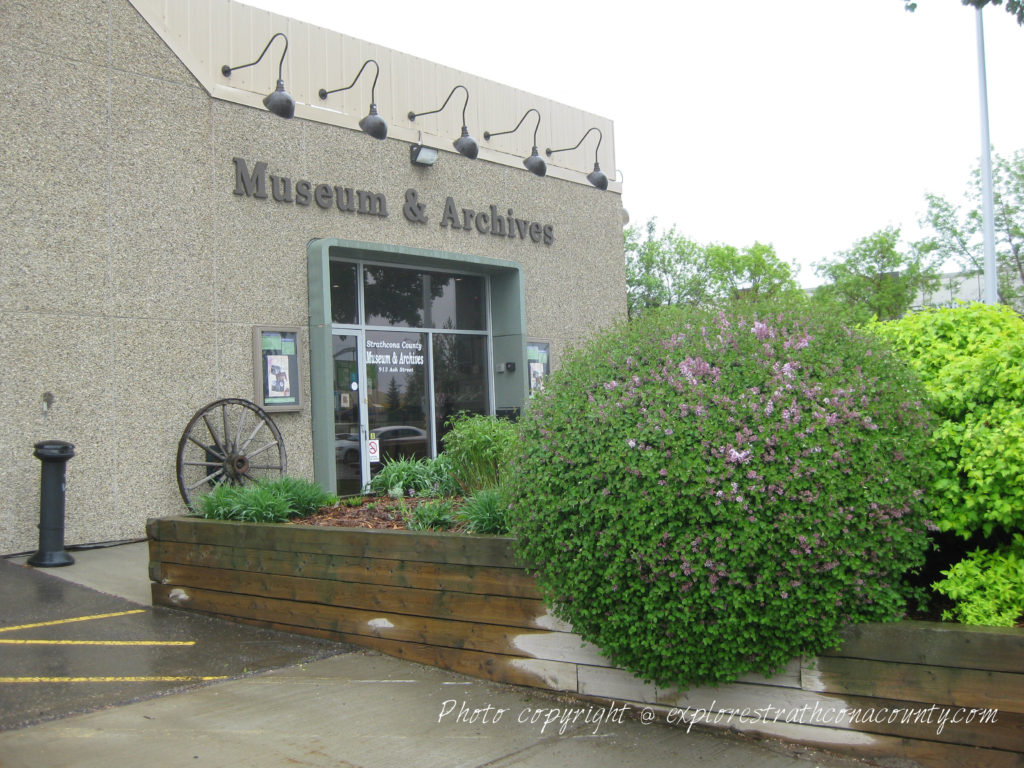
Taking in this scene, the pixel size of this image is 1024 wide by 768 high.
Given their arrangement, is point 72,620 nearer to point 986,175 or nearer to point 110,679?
point 110,679

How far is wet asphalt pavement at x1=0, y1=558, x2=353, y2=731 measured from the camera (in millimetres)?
4863

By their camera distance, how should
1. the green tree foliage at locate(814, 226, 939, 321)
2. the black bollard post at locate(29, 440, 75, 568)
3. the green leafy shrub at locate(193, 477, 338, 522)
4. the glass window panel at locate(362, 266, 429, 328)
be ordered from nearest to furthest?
the green leafy shrub at locate(193, 477, 338, 522)
the black bollard post at locate(29, 440, 75, 568)
the glass window panel at locate(362, 266, 429, 328)
the green tree foliage at locate(814, 226, 939, 321)

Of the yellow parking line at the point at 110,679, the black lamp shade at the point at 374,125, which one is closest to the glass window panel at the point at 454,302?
the black lamp shade at the point at 374,125

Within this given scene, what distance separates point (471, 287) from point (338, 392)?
305cm

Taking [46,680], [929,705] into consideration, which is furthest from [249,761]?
[929,705]

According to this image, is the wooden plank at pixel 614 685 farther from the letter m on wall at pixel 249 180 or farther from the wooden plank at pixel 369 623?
the letter m on wall at pixel 249 180

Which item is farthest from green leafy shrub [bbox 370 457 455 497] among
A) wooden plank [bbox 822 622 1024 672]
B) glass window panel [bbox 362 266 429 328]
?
glass window panel [bbox 362 266 429 328]

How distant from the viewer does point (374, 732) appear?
14.4 feet

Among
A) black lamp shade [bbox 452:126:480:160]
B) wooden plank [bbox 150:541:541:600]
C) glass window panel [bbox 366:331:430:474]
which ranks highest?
black lamp shade [bbox 452:126:480:160]

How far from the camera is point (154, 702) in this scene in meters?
4.79

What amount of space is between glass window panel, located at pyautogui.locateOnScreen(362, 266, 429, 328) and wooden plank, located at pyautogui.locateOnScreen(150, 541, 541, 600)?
579 cm

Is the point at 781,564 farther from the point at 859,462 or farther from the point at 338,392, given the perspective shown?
the point at 338,392

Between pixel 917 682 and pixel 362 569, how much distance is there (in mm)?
3200

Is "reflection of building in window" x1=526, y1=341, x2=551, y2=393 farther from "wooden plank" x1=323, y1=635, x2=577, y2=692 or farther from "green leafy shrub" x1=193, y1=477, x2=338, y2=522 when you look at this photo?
"wooden plank" x1=323, y1=635, x2=577, y2=692
